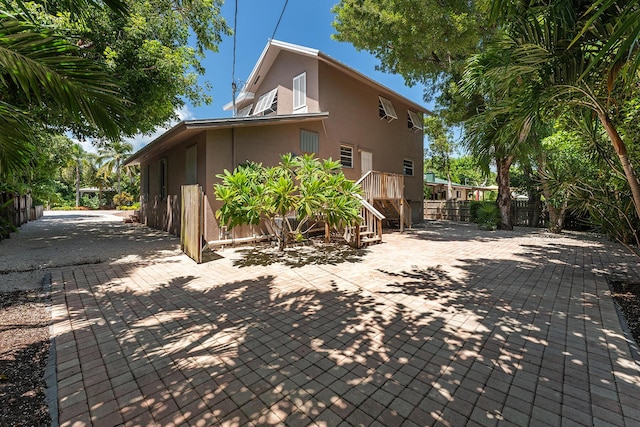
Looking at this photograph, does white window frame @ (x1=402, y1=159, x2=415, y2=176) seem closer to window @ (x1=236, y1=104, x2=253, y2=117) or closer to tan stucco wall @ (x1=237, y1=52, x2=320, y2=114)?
tan stucco wall @ (x1=237, y1=52, x2=320, y2=114)

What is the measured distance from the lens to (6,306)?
415 centimetres

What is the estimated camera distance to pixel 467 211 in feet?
65.9

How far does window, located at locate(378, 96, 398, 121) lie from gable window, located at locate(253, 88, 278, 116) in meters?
5.48

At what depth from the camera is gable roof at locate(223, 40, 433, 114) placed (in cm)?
1201

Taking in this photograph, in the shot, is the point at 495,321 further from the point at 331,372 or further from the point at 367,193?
the point at 367,193

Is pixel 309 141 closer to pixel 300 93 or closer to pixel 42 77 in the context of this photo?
pixel 300 93

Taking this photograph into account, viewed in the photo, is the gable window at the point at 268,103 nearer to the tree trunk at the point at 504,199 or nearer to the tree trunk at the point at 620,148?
the tree trunk at the point at 504,199

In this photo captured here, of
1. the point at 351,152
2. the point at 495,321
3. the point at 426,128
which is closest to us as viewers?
the point at 495,321

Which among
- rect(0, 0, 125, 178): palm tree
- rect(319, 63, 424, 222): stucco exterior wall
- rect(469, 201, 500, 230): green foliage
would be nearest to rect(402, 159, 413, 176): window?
rect(319, 63, 424, 222): stucco exterior wall

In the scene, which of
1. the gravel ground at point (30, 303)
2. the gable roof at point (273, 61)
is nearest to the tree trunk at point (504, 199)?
the gable roof at point (273, 61)

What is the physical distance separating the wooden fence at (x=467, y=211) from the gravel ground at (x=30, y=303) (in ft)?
57.7

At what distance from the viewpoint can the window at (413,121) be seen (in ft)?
56.4

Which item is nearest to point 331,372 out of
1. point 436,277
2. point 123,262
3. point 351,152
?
point 436,277

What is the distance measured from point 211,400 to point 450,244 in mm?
9399
